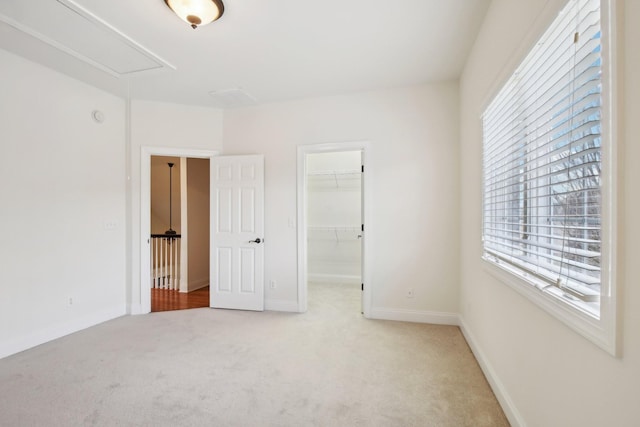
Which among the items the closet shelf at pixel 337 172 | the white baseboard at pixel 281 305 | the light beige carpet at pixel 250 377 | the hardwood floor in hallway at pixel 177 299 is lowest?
the hardwood floor in hallway at pixel 177 299

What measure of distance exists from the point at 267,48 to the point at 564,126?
2.35 metres

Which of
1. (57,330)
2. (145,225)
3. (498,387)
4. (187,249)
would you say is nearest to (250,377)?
(498,387)

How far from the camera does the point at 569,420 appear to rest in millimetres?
1135

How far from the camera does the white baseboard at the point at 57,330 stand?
2.63 meters

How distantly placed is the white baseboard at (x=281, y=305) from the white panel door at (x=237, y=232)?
0.31 feet

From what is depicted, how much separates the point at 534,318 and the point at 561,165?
29.8 inches

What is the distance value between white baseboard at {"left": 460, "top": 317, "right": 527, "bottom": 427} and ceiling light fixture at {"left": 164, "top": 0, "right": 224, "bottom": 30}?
3139 mm

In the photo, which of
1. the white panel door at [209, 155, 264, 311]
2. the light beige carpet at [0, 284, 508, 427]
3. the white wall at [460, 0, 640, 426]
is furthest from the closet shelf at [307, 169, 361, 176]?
the light beige carpet at [0, 284, 508, 427]

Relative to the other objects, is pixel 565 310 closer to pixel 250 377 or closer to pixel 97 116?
pixel 250 377

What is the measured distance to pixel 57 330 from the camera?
2.99 meters

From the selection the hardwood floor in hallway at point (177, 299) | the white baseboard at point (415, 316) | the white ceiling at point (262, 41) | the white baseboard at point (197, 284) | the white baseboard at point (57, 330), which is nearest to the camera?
the white ceiling at point (262, 41)

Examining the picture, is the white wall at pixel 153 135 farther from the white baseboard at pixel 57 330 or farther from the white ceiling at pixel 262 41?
the white ceiling at pixel 262 41

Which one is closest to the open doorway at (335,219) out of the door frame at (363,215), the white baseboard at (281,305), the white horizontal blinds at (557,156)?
the white baseboard at (281,305)

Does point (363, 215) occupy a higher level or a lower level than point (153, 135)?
lower
